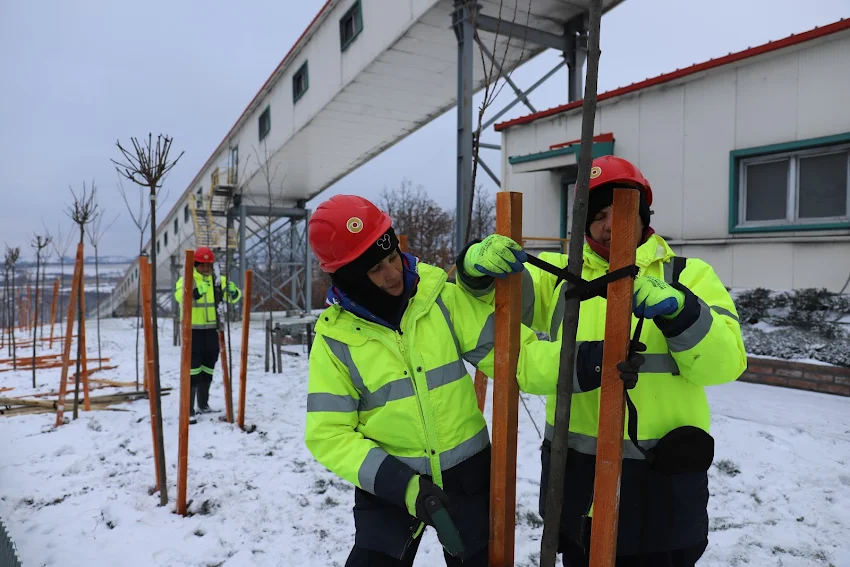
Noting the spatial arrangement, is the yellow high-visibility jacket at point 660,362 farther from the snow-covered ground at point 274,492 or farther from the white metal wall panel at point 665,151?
the white metal wall panel at point 665,151

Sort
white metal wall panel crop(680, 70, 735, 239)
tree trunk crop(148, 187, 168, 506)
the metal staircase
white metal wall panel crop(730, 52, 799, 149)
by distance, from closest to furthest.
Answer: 1. tree trunk crop(148, 187, 168, 506)
2. white metal wall panel crop(730, 52, 799, 149)
3. white metal wall panel crop(680, 70, 735, 239)
4. the metal staircase

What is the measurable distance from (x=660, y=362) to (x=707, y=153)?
18.6ft

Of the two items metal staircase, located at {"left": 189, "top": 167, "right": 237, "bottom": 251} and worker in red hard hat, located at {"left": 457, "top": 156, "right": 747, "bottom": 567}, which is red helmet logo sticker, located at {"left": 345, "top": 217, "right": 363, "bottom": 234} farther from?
metal staircase, located at {"left": 189, "top": 167, "right": 237, "bottom": 251}

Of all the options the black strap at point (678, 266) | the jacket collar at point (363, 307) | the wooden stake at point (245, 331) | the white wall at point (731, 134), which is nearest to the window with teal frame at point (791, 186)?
the white wall at point (731, 134)

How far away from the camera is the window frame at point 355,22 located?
8.64 meters

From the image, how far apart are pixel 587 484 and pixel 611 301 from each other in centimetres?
76

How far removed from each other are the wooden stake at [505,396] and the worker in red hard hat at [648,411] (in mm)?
81

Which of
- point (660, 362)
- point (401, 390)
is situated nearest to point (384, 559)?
point (401, 390)

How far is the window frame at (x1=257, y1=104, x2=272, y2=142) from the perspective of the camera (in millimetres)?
13265

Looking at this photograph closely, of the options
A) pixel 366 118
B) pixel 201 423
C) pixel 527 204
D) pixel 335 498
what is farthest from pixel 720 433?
pixel 366 118

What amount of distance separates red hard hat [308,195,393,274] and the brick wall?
214 inches

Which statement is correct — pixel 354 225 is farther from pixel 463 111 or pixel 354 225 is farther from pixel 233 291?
pixel 233 291

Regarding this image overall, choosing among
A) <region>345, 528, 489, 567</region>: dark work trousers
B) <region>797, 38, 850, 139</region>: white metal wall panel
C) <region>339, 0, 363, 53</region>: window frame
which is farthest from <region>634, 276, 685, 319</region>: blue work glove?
<region>339, 0, 363, 53</region>: window frame

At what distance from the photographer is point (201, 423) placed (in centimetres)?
560
